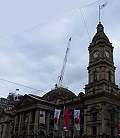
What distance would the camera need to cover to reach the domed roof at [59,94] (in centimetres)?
8306

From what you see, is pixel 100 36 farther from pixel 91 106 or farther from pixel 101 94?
pixel 91 106

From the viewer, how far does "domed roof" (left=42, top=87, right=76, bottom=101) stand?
8306 centimetres

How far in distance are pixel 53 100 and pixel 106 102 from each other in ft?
70.7

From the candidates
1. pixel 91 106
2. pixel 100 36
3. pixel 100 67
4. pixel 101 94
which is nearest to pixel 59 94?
pixel 91 106

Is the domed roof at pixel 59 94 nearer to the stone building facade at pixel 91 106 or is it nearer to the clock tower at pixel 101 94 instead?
the stone building facade at pixel 91 106

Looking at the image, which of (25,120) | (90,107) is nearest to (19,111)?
(25,120)

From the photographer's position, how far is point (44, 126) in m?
74.9

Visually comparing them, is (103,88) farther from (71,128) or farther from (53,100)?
(53,100)

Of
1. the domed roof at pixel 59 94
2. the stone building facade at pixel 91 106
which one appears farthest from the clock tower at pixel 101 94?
the domed roof at pixel 59 94

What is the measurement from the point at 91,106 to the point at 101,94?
3979 millimetres

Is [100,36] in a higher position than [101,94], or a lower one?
higher

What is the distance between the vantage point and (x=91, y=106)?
66812 millimetres

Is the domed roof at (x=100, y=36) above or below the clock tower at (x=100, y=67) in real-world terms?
above

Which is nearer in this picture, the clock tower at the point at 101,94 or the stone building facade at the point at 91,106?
the clock tower at the point at 101,94
